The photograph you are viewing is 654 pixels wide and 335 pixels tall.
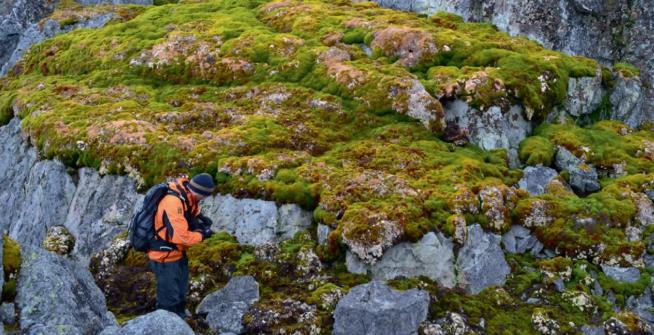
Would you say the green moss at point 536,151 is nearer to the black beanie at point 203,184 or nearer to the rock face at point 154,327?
the black beanie at point 203,184

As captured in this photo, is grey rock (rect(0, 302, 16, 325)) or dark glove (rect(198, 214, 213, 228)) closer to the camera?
grey rock (rect(0, 302, 16, 325))

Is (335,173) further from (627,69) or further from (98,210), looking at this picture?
(627,69)

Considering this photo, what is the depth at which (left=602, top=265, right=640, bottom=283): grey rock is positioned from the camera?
17734 millimetres

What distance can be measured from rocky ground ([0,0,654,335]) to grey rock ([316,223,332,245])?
7 centimetres

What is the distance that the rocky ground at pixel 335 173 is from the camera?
16.2m

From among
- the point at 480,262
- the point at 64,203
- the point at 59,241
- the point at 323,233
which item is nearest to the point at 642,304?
the point at 480,262

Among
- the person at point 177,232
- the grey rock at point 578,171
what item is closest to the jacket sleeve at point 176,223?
the person at point 177,232

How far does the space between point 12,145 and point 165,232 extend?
14.8 meters

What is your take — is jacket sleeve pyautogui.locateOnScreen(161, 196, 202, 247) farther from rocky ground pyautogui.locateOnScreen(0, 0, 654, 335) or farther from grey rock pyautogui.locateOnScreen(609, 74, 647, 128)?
grey rock pyautogui.locateOnScreen(609, 74, 647, 128)

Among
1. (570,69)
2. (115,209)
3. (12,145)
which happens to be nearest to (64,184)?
(115,209)

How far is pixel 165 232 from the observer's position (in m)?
14.4

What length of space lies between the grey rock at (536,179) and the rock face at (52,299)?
14.2 meters

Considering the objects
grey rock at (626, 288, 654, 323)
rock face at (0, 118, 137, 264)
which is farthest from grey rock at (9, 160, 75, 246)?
grey rock at (626, 288, 654, 323)

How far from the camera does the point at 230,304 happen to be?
16.2 m
